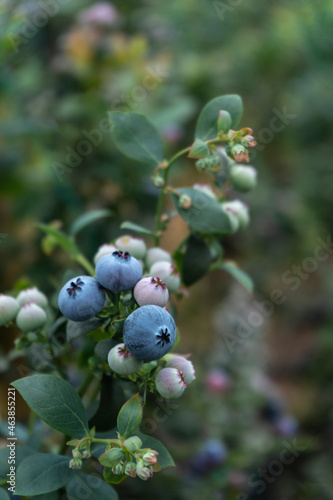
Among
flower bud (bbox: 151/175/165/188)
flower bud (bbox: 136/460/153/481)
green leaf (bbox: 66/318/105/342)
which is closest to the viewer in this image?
flower bud (bbox: 136/460/153/481)

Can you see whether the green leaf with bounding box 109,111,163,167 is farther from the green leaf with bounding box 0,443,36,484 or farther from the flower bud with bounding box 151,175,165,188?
the green leaf with bounding box 0,443,36,484

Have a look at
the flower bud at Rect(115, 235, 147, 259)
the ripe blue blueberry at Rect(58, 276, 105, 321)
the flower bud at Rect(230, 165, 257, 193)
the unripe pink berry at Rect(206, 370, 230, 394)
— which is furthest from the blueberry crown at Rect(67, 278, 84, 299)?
the unripe pink berry at Rect(206, 370, 230, 394)

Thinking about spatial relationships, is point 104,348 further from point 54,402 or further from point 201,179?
point 201,179

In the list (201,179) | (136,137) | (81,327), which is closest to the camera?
(81,327)

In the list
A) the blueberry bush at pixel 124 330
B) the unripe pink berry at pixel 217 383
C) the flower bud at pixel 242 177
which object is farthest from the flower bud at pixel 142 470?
the unripe pink berry at pixel 217 383

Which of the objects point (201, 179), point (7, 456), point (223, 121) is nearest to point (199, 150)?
point (223, 121)

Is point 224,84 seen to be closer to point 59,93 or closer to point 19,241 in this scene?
point 59,93

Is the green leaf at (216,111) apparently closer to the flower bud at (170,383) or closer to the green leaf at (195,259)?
the green leaf at (195,259)
